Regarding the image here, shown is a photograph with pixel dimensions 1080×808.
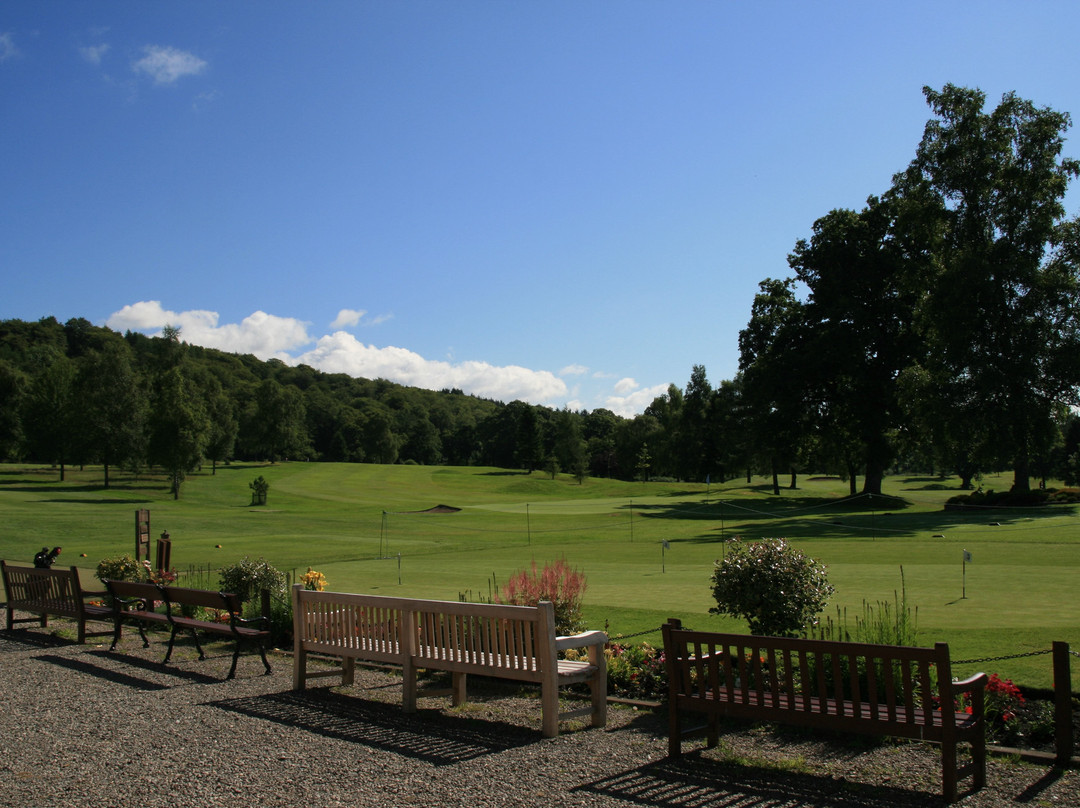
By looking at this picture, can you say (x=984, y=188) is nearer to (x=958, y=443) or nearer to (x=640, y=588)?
(x=958, y=443)

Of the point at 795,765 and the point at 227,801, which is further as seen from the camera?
the point at 795,765

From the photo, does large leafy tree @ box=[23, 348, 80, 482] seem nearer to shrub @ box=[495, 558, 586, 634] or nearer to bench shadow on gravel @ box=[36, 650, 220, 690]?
bench shadow on gravel @ box=[36, 650, 220, 690]

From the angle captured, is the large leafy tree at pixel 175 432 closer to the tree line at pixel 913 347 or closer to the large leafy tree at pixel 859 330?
the tree line at pixel 913 347

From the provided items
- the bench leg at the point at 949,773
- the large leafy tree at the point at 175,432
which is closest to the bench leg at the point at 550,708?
the bench leg at the point at 949,773

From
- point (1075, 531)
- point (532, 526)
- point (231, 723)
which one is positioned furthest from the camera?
point (532, 526)

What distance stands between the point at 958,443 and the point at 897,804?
127 feet

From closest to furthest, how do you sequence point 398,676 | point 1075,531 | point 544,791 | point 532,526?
point 544,791
point 398,676
point 1075,531
point 532,526

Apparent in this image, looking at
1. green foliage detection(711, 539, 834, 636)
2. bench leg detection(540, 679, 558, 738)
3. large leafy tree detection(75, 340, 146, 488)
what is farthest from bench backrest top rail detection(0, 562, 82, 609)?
large leafy tree detection(75, 340, 146, 488)

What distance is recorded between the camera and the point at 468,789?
5453mm

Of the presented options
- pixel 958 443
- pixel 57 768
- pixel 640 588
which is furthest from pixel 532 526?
pixel 57 768

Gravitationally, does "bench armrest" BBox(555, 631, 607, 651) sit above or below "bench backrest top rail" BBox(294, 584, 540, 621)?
below

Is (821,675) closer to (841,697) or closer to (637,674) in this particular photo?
(841,697)

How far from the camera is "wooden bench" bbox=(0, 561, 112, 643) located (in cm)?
1184

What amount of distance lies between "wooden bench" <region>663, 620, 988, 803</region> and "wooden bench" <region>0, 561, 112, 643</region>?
29.6ft
